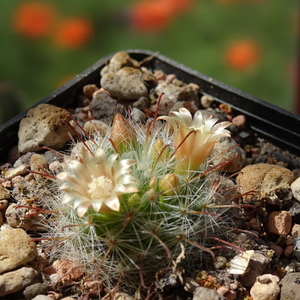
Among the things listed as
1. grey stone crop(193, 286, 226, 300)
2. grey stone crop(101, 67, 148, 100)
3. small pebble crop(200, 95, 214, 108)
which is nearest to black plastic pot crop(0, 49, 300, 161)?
small pebble crop(200, 95, 214, 108)

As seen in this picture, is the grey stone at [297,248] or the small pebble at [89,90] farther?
the small pebble at [89,90]

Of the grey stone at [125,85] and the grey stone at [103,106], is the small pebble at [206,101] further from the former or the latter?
the grey stone at [103,106]

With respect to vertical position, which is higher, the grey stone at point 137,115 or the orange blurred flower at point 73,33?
the grey stone at point 137,115

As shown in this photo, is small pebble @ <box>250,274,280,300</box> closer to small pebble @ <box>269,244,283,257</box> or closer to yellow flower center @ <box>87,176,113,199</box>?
small pebble @ <box>269,244,283,257</box>

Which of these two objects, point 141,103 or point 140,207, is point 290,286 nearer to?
point 140,207

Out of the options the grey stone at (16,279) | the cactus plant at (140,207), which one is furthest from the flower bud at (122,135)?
the grey stone at (16,279)

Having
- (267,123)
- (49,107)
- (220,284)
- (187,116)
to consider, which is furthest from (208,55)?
(220,284)

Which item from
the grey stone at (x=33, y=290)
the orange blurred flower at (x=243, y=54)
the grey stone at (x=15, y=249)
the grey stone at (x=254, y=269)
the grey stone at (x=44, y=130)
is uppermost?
the grey stone at (x=44, y=130)
